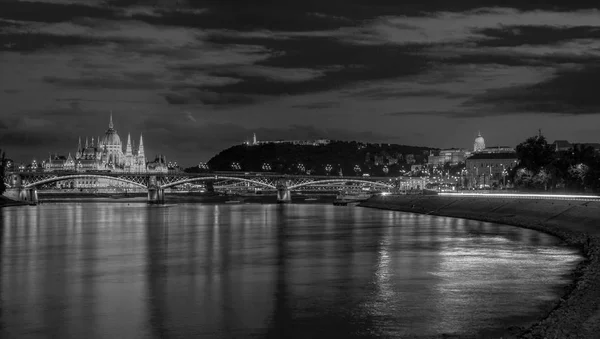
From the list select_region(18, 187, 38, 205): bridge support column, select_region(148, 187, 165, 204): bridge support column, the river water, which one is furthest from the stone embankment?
select_region(18, 187, 38, 205): bridge support column

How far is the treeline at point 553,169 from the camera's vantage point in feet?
318

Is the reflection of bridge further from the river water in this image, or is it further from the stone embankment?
the river water

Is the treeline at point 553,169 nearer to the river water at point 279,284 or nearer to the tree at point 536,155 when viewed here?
the tree at point 536,155

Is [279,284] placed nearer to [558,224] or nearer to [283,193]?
[558,224]

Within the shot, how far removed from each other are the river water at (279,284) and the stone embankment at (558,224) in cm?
101

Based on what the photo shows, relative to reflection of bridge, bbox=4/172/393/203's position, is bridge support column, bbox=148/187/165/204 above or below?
below

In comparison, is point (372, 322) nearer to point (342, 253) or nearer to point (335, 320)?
Result: point (335, 320)

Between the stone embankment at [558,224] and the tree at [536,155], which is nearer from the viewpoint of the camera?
the stone embankment at [558,224]

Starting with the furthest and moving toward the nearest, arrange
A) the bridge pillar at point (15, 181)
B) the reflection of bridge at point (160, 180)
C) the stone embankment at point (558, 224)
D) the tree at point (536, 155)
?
the bridge pillar at point (15, 181), the reflection of bridge at point (160, 180), the tree at point (536, 155), the stone embankment at point (558, 224)

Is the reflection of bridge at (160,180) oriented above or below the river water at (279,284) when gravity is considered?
above

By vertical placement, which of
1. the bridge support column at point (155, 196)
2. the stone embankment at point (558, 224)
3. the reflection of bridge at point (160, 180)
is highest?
the reflection of bridge at point (160, 180)

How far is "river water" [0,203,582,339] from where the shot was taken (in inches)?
955

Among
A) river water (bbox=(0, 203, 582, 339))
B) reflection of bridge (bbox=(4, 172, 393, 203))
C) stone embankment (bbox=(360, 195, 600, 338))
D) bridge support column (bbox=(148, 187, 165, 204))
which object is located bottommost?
river water (bbox=(0, 203, 582, 339))

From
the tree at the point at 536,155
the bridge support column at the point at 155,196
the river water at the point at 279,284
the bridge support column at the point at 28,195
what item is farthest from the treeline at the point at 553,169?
the bridge support column at the point at 28,195
